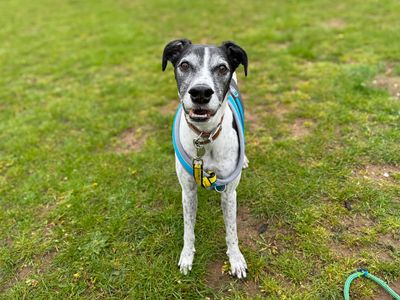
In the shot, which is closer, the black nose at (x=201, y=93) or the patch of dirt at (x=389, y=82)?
the black nose at (x=201, y=93)

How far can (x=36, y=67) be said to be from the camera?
837cm

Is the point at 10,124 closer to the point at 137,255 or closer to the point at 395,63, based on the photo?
the point at 137,255

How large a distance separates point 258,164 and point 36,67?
6.62m

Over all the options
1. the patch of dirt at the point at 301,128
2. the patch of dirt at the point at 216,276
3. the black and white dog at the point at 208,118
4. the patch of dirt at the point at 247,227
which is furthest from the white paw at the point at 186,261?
the patch of dirt at the point at 301,128

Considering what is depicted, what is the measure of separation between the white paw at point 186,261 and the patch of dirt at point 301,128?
257cm

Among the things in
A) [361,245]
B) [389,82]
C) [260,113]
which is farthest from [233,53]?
[389,82]

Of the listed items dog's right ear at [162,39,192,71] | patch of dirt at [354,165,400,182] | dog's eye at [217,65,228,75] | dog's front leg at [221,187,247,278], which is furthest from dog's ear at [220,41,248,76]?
patch of dirt at [354,165,400,182]

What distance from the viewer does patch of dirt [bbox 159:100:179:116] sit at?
19.6ft

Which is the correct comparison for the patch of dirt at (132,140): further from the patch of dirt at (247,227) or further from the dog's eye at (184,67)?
the dog's eye at (184,67)

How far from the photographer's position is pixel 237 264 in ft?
10.8

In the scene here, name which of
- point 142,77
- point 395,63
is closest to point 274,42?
point 395,63

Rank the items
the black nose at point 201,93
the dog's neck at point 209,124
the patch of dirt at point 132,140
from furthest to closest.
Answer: the patch of dirt at point 132,140
the dog's neck at point 209,124
the black nose at point 201,93

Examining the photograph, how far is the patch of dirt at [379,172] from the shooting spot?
4129mm

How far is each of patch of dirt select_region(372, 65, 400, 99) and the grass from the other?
0.12 m
